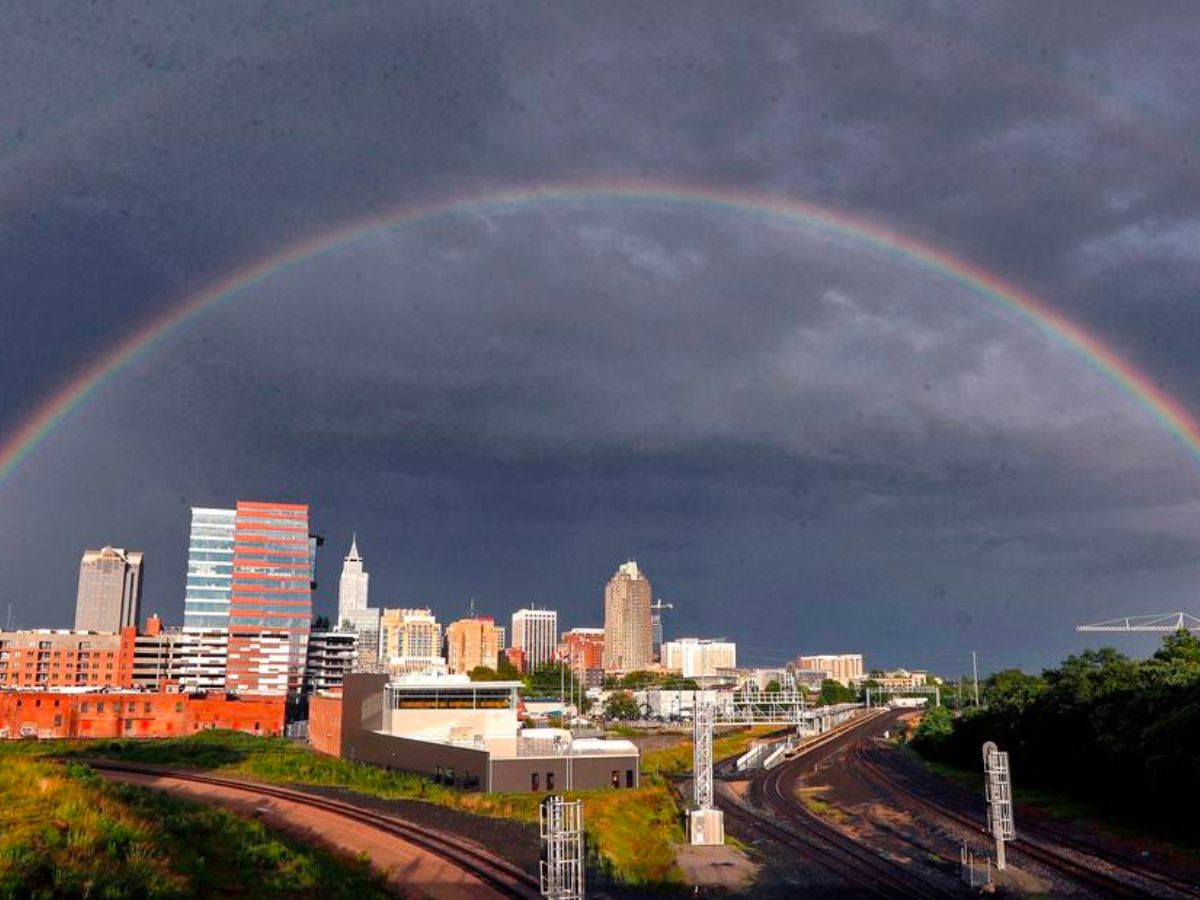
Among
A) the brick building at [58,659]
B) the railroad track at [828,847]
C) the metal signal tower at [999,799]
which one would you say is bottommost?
the railroad track at [828,847]

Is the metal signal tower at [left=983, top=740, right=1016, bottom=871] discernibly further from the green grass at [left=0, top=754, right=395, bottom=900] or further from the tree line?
the green grass at [left=0, top=754, right=395, bottom=900]

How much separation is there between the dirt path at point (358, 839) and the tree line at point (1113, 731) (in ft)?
102

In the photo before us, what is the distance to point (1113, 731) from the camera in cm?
5344

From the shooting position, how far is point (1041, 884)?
121 feet

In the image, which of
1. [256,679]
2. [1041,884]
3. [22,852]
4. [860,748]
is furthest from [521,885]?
[256,679]

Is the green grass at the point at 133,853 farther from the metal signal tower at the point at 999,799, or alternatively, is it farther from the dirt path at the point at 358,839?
the metal signal tower at the point at 999,799

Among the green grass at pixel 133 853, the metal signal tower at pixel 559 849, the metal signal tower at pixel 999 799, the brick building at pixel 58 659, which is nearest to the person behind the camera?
the green grass at pixel 133 853

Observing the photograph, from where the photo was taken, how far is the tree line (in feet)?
148

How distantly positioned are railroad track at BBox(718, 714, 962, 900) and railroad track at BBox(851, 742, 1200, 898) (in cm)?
569

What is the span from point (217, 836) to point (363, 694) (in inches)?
1923

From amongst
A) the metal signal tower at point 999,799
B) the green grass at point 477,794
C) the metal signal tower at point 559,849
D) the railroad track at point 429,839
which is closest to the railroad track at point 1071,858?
the metal signal tower at point 999,799

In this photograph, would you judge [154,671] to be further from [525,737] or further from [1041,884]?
[1041,884]

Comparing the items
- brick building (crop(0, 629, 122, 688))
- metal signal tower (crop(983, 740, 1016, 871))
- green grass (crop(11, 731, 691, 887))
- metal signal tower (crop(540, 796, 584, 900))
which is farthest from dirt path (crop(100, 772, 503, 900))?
brick building (crop(0, 629, 122, 688))

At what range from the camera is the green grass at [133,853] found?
70.6ft
